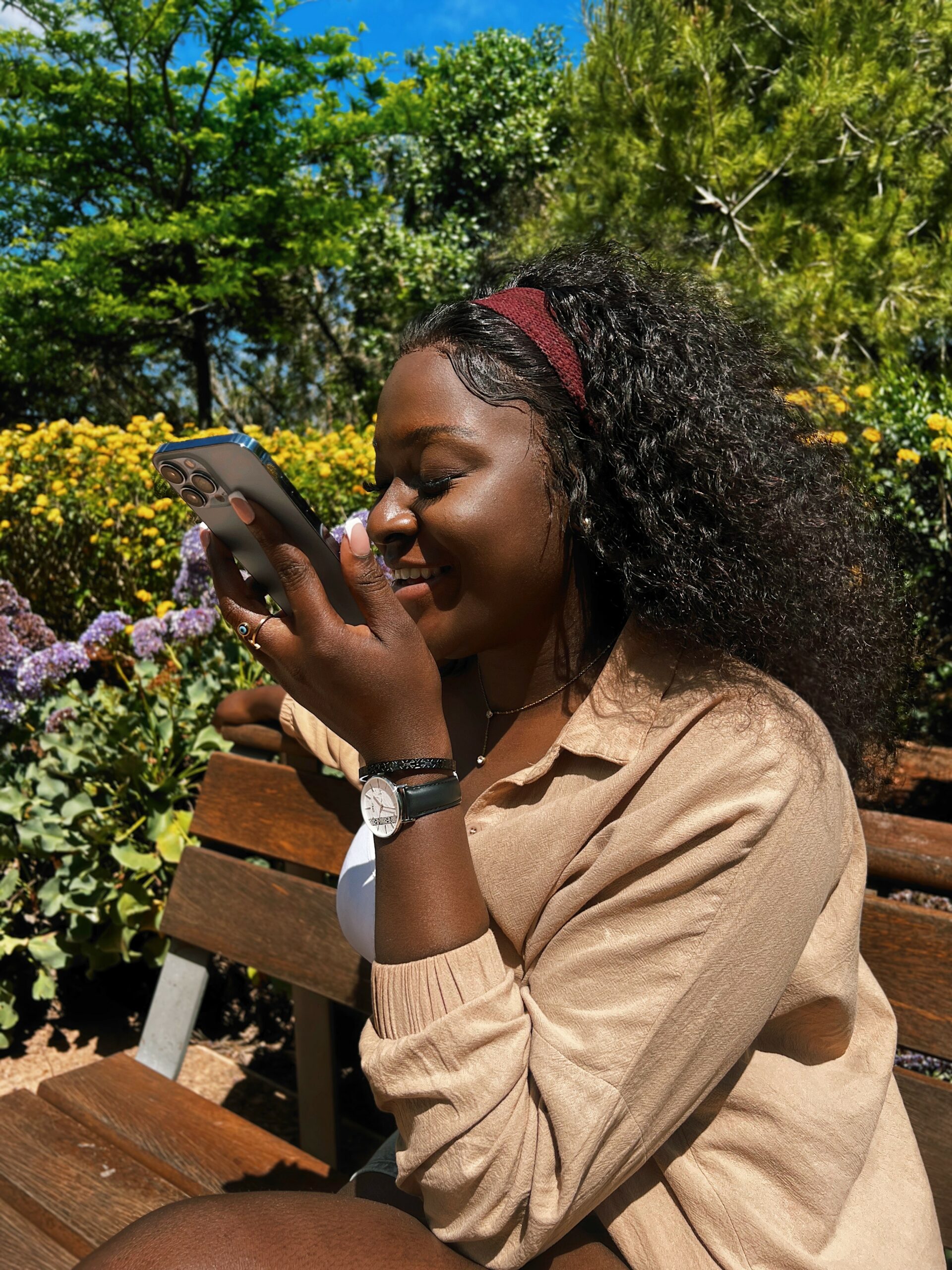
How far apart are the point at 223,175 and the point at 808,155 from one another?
1006 centimetres

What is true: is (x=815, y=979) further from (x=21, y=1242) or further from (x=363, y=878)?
→ (x=21, y=1242)

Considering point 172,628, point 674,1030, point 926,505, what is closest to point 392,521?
point 674,1030

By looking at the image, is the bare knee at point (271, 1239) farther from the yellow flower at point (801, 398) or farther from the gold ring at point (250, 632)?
the yellow flower at point (801, 398)

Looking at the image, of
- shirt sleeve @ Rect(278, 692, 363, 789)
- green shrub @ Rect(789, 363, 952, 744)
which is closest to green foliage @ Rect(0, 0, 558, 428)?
green shrub @ Rect(789, 363, 952, 744)

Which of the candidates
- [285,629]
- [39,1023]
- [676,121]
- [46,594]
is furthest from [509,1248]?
[676,121]

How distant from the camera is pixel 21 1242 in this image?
5.59 feet

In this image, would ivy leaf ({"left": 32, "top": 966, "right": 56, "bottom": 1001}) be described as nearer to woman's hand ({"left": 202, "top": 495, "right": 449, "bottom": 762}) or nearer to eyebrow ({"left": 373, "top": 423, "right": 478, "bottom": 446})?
woman's hand ({"left": 202, "top": 495, "right": 449, "bottom": 762})

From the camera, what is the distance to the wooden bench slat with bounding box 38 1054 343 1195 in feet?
6.21

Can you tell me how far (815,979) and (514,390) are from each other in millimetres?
824

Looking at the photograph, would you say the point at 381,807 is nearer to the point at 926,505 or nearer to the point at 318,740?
the point at 318,740

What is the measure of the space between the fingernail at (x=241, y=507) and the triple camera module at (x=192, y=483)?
3cm

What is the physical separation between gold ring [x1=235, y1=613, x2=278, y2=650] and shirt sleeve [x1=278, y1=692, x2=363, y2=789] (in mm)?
610

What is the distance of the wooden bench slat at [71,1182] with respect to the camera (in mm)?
1752

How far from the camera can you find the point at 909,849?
1.78 meters
